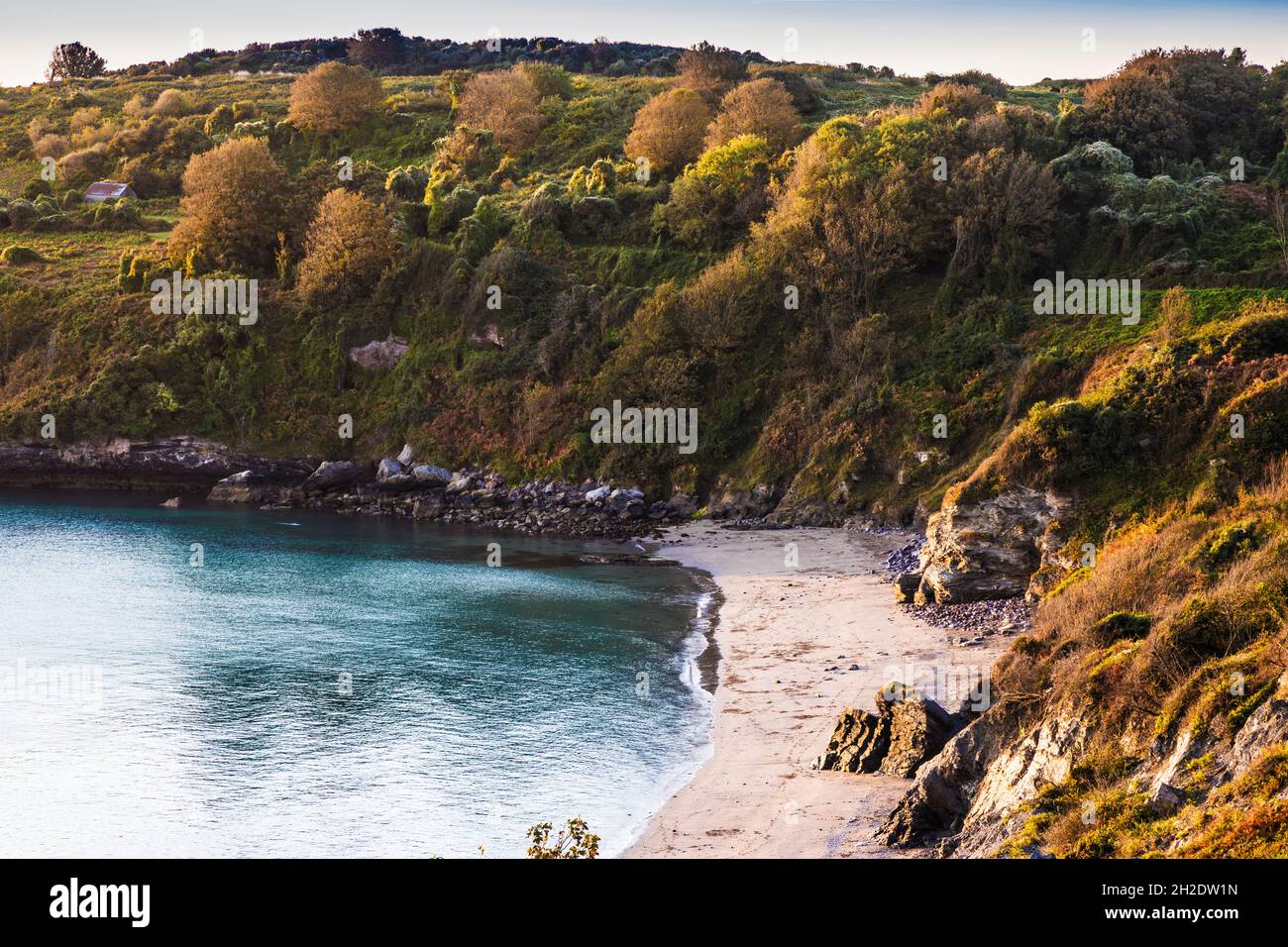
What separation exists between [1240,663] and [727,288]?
4559 centimetres

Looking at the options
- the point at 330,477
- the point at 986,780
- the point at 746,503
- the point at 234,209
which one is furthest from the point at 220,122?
the point at 986,780

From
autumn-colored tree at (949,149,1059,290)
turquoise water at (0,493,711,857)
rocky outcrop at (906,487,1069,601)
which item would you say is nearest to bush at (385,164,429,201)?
turquoise water at (0,493,711,857)

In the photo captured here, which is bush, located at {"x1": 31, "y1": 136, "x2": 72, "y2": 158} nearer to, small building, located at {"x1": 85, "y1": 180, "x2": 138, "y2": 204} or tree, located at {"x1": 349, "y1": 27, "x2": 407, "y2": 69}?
small building, located at {"x1": 85, "y1": 180, "x2": 138, "y2": 204}

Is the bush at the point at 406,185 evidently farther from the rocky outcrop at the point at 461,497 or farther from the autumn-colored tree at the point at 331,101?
the rocky outcrop at the point at 461,497

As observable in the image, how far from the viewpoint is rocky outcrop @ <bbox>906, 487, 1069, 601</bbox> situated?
33906 millimetres

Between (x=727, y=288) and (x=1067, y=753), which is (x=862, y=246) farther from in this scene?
(x=1067, y=753)

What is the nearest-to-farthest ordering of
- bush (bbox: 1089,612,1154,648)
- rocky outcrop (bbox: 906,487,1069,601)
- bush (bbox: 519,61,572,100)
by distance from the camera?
bush (bbox: 1089,612,1154,648), rocky outcrop (bbox: 906,487,1069,601), bush (bbox: 519,61,572,100)

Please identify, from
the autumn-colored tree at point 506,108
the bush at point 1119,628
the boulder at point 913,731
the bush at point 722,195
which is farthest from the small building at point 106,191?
the bush at point 1119,628

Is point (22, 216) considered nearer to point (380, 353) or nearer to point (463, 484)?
point (380, 353)

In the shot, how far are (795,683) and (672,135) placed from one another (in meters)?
53.5

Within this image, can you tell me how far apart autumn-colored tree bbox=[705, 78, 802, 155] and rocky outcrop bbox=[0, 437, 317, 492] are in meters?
33.5

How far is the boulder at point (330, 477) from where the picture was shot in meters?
63.4

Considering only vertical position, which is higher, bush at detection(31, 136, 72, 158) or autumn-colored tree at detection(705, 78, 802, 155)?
bush at detection(31, 136, 72, 158)

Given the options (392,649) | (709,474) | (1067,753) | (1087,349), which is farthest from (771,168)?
(1067,753)
